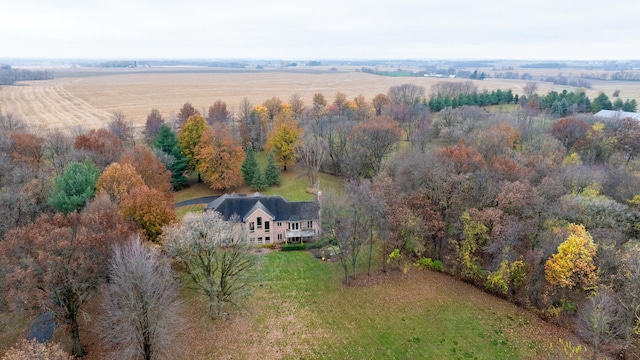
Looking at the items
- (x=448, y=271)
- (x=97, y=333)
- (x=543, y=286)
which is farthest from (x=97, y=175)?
(x=543, y=286)

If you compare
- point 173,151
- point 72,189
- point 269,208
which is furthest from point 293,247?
point 173,151

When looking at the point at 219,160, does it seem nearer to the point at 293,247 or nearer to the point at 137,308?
the point at 293,247

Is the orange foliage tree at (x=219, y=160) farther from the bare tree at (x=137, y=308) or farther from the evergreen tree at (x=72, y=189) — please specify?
the bare tree at (x=137, y=308)

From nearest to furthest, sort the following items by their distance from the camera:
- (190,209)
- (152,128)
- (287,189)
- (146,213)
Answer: (146,213)
(190,209)
(287,189)
(152,128)

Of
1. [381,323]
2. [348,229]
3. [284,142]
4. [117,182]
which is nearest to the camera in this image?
[381,323]

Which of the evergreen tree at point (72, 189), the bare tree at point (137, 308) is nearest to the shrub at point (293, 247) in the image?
the bare tree at point (137, 308)
